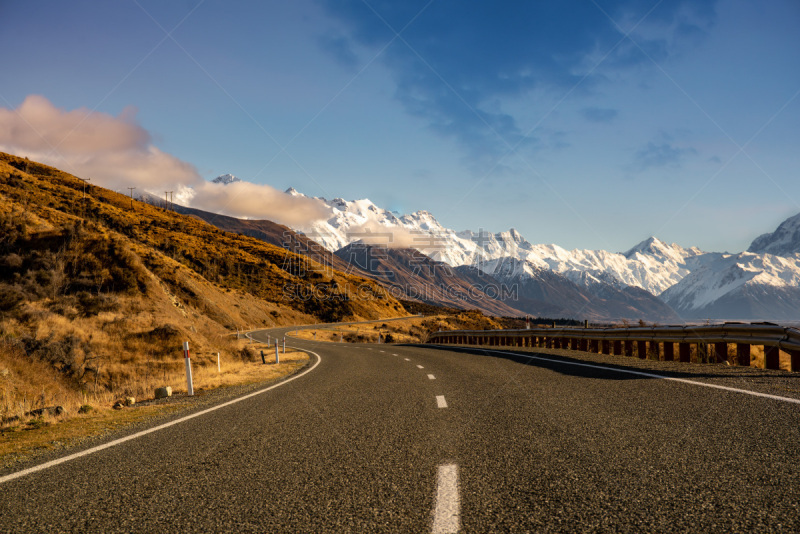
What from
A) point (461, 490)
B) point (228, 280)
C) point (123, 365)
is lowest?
point (123, 365)

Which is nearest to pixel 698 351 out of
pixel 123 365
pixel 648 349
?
pixel 648 349

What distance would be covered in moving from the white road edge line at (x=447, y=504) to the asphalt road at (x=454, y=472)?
0.05ft

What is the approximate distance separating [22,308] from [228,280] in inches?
2593

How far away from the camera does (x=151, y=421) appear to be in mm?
8172

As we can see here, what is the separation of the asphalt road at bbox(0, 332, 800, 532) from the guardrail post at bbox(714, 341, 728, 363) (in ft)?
19.3

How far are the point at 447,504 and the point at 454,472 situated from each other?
81 centimetres

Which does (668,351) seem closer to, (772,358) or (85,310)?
(772,358)

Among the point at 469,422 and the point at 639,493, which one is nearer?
the point at 639,493

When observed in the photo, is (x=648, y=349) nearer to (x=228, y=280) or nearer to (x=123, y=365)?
(x=123, y=365)

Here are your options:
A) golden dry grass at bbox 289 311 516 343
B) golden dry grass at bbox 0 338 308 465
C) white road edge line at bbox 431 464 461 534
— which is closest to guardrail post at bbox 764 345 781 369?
white road edge line at bbox 431 464 461 534

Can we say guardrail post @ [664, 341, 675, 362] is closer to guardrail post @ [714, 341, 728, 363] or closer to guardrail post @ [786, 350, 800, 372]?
guardrail post @ [714, 341, 728, 363]

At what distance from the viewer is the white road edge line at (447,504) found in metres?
3.20

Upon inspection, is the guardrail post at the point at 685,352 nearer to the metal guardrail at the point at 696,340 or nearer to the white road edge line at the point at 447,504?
the metal guardrail at the point at 696,340

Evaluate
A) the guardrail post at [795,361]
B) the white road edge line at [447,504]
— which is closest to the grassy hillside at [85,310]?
the white road edge line at [447,504]
